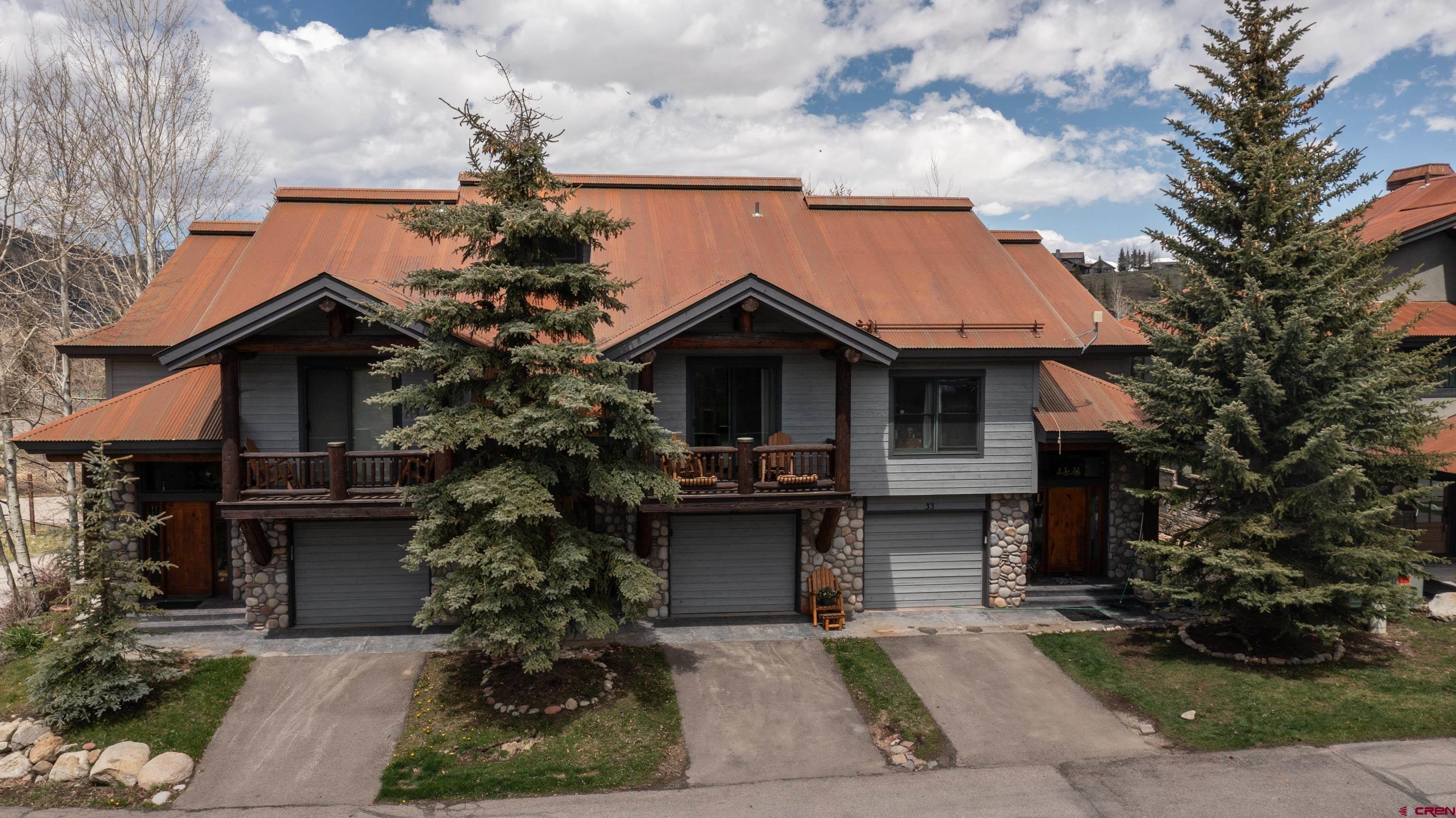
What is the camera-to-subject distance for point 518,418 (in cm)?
1009

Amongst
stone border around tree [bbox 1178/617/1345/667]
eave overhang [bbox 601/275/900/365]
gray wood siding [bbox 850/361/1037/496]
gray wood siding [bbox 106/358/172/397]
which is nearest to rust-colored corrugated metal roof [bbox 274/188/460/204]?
gray wood siding [bbox 106/358/172/397]

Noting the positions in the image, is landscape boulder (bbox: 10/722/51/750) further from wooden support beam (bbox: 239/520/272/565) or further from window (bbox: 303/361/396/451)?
window (bbox: 303/361/396/451)

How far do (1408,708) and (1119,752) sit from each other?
4.41 metres

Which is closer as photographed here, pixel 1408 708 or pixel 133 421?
pixel 1408 708

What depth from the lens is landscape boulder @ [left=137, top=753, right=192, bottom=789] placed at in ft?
30.4

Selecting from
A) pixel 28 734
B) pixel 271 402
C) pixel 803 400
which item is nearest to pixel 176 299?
pixel 271 402

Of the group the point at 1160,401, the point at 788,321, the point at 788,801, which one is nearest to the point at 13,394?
the point at 788,321

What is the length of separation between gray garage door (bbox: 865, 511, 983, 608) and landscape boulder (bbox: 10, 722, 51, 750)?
12.6 meters

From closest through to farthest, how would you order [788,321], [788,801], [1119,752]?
[788,801] < [1119,752] < [788,321]

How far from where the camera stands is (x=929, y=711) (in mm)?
11008

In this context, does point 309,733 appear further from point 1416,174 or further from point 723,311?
point 1416,174

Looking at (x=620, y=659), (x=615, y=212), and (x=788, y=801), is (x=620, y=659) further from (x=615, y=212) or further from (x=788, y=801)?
(x=615, y=212)

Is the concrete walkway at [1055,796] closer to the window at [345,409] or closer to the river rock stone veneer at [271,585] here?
the river rock stone veneer at [271,585]

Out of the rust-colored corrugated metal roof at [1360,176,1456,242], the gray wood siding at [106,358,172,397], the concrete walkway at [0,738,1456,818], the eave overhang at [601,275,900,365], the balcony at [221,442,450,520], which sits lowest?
the concrete walkway at [0,738,1456,818]
